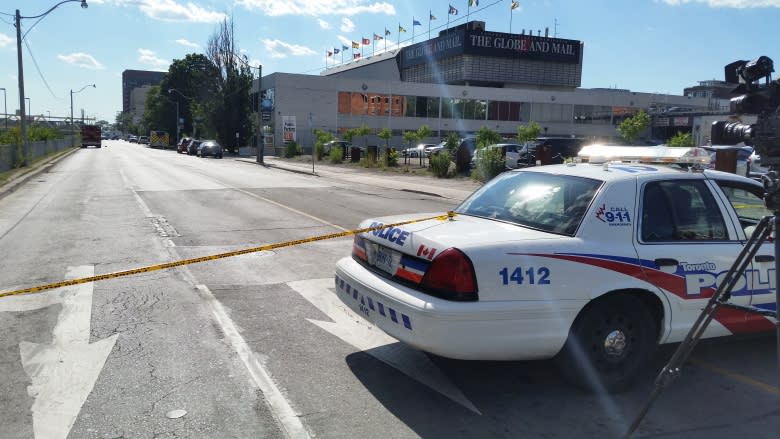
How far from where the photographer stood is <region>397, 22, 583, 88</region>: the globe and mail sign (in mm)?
73500

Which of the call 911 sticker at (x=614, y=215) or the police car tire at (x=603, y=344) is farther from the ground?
the call 911 sticker at (x=614, y=215)

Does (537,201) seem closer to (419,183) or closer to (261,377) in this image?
(261,377)

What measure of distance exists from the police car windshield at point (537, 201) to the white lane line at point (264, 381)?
2.05 metres

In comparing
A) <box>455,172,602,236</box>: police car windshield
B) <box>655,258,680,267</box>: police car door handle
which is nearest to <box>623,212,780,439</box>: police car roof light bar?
<box>655,258,680,267</box>: police car door handle

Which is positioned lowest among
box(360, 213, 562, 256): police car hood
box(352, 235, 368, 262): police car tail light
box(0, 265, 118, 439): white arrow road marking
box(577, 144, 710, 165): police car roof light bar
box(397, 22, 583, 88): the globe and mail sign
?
box(0, 265, 118, 439): white arrow road marking

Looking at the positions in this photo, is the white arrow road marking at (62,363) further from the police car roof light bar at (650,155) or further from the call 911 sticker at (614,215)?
the police car roof light bar at (650,155)

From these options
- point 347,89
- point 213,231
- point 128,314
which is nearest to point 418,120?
point 347,89

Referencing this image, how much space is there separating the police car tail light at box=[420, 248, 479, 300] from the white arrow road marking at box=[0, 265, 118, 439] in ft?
7.73

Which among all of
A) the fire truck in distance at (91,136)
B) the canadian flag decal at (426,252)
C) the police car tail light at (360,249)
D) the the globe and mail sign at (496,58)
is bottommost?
the police car tail light at (360,249)

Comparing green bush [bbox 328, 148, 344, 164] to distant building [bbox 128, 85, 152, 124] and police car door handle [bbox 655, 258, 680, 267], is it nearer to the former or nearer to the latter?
police car door handle [bbox 655, 258, 680, 267]

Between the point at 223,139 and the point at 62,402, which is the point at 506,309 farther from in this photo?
the point at 223,139

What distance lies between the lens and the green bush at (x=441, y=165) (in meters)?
28.6

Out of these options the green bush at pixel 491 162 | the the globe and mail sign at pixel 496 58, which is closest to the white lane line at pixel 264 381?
the green bush at pixel 491 162

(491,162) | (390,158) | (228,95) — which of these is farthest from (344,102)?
(491,162)
